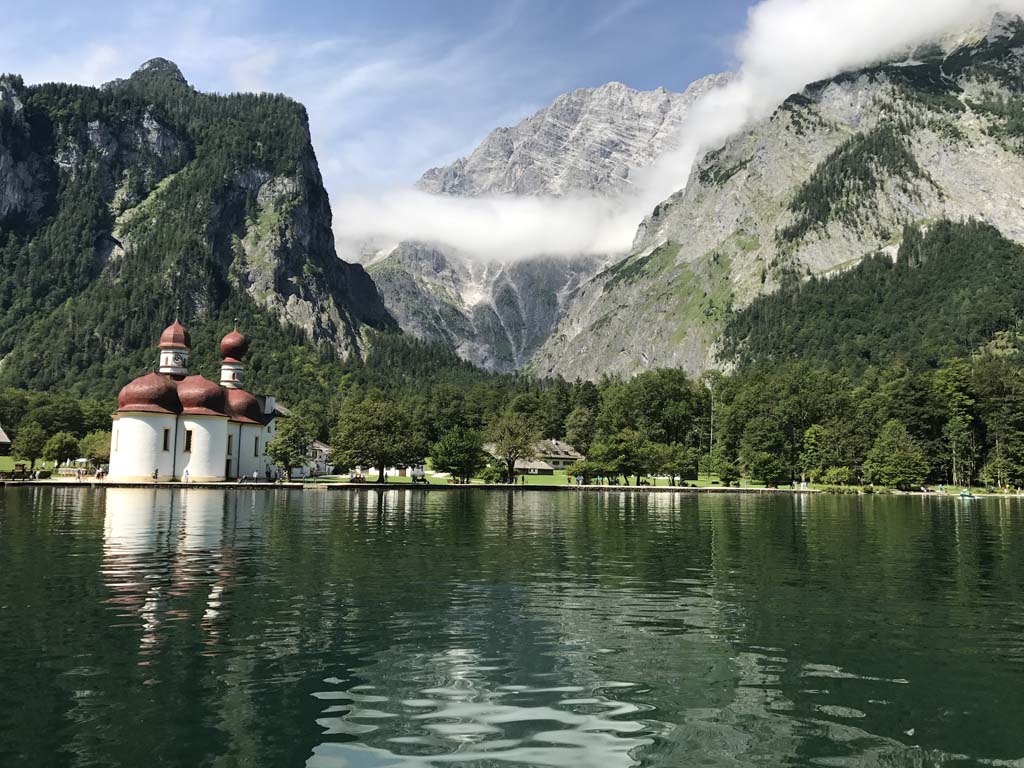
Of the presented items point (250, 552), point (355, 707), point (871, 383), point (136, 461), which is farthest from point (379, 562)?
Result: point (871, 383)

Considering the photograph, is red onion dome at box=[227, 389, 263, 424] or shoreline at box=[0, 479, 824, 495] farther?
red onion dome at box=[227, 389, 263, 424]

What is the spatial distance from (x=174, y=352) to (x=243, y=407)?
12918 mm

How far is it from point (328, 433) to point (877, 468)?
11075 centimetres

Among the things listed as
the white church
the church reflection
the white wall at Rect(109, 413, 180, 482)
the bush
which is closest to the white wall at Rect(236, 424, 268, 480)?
the white church

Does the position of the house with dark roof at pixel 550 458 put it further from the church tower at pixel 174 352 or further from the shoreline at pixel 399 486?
the church tower at pixel 174 352

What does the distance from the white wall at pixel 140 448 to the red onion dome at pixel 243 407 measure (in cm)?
1274

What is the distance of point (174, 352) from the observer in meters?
122

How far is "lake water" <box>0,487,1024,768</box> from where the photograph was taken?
12469 millimetres

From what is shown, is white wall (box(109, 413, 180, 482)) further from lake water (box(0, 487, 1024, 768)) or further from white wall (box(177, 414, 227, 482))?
lake water (box(0, 487, 1024, 768))

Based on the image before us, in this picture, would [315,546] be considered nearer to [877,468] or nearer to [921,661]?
[921,661]

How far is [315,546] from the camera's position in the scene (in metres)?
38.6

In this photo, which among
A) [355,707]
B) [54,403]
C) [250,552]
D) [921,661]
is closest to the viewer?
[355,707]

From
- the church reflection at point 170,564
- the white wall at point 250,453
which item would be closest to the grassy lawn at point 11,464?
the white wall at point 250,453

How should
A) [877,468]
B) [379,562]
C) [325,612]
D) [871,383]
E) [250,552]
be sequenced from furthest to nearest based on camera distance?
[871,383], [877,468], [250,552], [379,562], [325,612]
